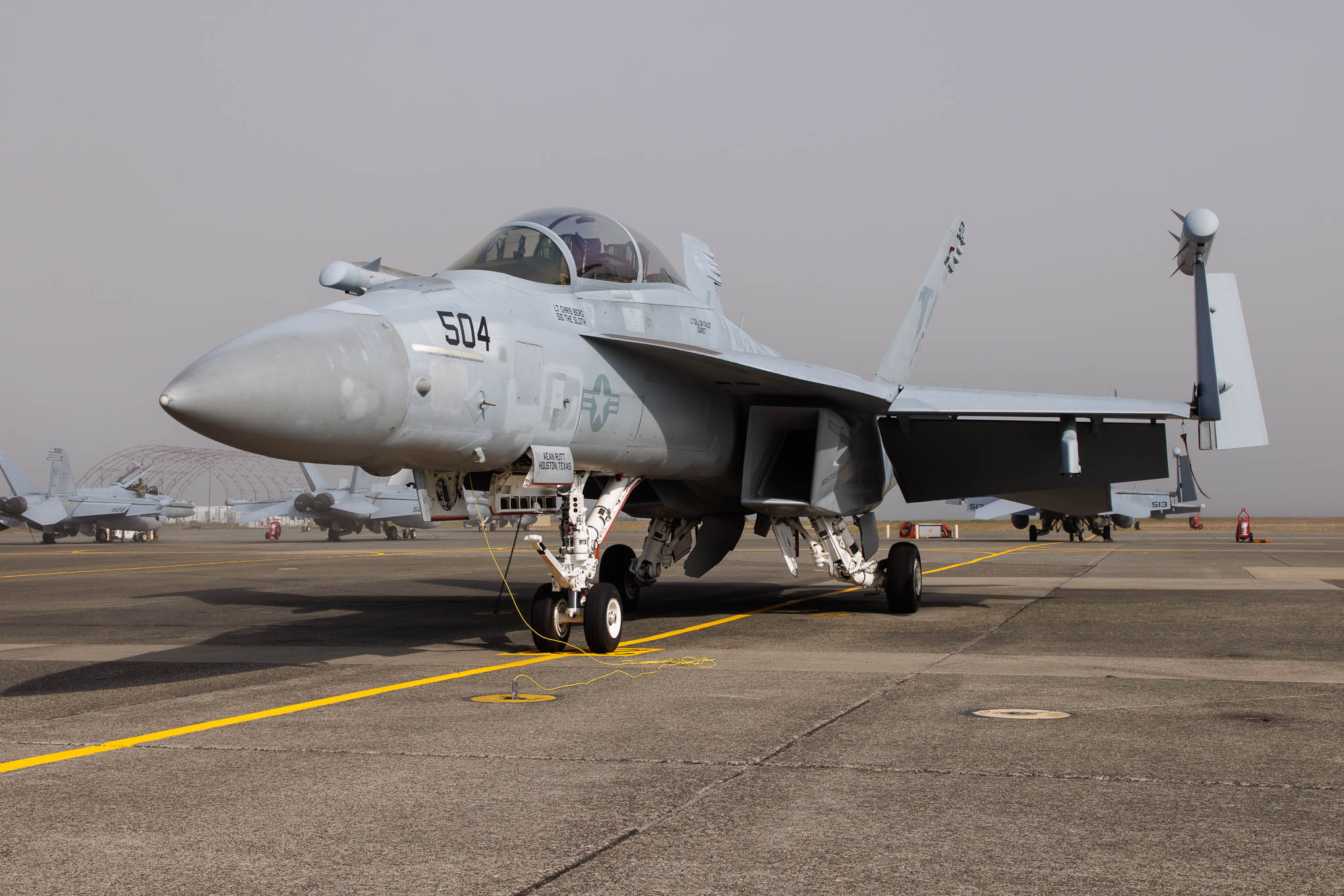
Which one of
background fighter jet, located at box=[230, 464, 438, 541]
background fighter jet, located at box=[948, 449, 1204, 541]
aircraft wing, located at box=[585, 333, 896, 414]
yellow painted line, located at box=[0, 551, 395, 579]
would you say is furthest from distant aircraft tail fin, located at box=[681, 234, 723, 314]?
background fighter jet, located at box=[230, 464, 438, 541]

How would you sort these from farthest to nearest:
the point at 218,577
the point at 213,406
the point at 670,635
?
the point at 218,577
the point at 670,635
the point at 213,406

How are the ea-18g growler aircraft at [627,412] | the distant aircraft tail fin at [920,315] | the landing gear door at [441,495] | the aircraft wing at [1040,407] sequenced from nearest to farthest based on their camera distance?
1. the ea-18g growler aircraft at [627,412]
2. the landing gear door at [441,495]
3. the aircraft wing at [1040,407]
4. the distant aircraft tail fin at [920,315]

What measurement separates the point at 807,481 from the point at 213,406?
786 cm

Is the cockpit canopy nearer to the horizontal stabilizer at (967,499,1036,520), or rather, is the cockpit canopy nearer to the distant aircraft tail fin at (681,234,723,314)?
the distant aircraft tail fin at (681,234,723,314)

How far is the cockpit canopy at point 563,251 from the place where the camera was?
9.13m

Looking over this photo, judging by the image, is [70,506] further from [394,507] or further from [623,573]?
[623,573]

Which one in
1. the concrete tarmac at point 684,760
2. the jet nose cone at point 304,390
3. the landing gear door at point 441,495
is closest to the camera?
the concrete tarmac at point 684,760

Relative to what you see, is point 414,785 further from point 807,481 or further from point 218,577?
point 218,577

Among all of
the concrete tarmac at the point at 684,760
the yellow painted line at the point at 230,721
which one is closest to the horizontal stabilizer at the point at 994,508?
the concrete tarmac at the point at 684,760

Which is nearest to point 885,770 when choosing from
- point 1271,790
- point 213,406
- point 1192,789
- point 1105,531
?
point 1192,789

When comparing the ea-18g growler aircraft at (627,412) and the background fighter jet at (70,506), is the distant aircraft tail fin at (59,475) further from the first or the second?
the ea-18g growler aircraft at (627,412)

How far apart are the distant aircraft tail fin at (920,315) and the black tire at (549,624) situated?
26.1ft

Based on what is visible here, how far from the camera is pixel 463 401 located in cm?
768

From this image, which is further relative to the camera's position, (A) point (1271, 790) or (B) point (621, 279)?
(B) point (621, 279)
